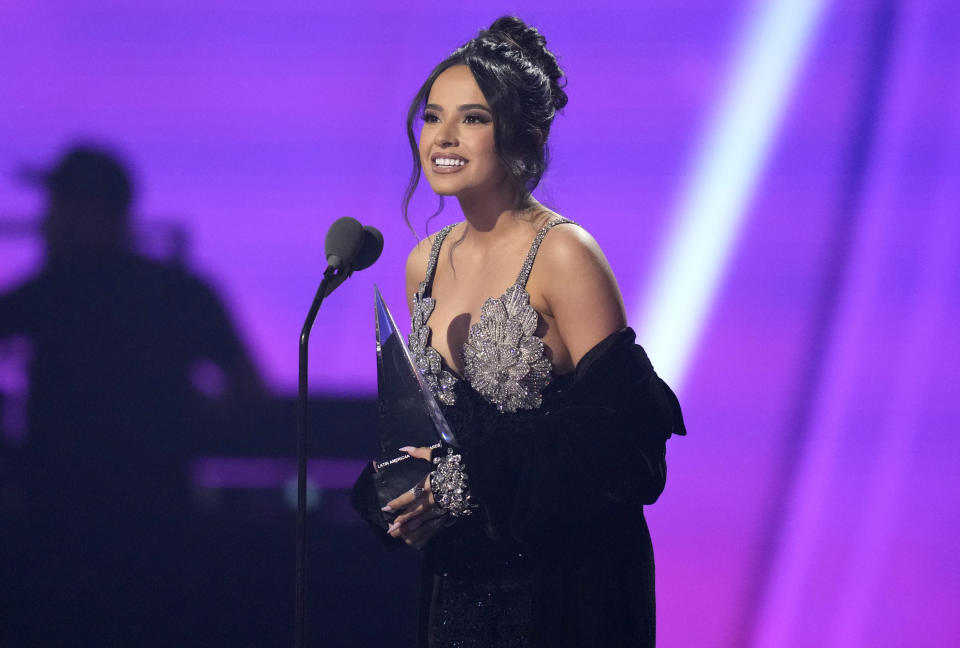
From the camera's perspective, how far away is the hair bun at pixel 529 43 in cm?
170

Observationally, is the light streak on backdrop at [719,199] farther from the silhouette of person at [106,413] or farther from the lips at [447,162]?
the silhouette of person at [106,413]

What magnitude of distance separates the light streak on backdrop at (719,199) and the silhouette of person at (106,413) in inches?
44.8

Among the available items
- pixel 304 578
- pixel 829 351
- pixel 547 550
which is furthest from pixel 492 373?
pixel 829 351

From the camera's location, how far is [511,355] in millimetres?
1558

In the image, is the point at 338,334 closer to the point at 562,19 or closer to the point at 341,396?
the point at 341,396

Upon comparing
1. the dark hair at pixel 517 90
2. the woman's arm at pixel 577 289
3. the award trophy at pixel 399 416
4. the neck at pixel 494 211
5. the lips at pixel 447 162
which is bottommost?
the award trophy at pixel 399 416

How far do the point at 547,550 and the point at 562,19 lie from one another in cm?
150

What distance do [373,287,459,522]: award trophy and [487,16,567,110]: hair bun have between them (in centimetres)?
55

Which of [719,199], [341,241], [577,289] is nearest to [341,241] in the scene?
[341,241]

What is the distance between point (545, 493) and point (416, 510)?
214 millimetres

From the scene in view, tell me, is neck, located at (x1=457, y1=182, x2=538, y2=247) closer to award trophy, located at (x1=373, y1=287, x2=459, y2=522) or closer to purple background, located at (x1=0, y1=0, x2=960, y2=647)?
award trophy, located at (x1=373, y1=287, x2=459, y2=522)

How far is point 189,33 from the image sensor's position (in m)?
2.54

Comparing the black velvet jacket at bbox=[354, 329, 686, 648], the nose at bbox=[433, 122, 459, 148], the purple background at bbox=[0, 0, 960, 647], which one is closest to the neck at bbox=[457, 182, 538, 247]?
the nose at bbox=[433, 122, 459, 148]

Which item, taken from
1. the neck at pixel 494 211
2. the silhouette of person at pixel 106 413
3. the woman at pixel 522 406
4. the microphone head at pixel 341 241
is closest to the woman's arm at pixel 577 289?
the woman at pixel 522 406
